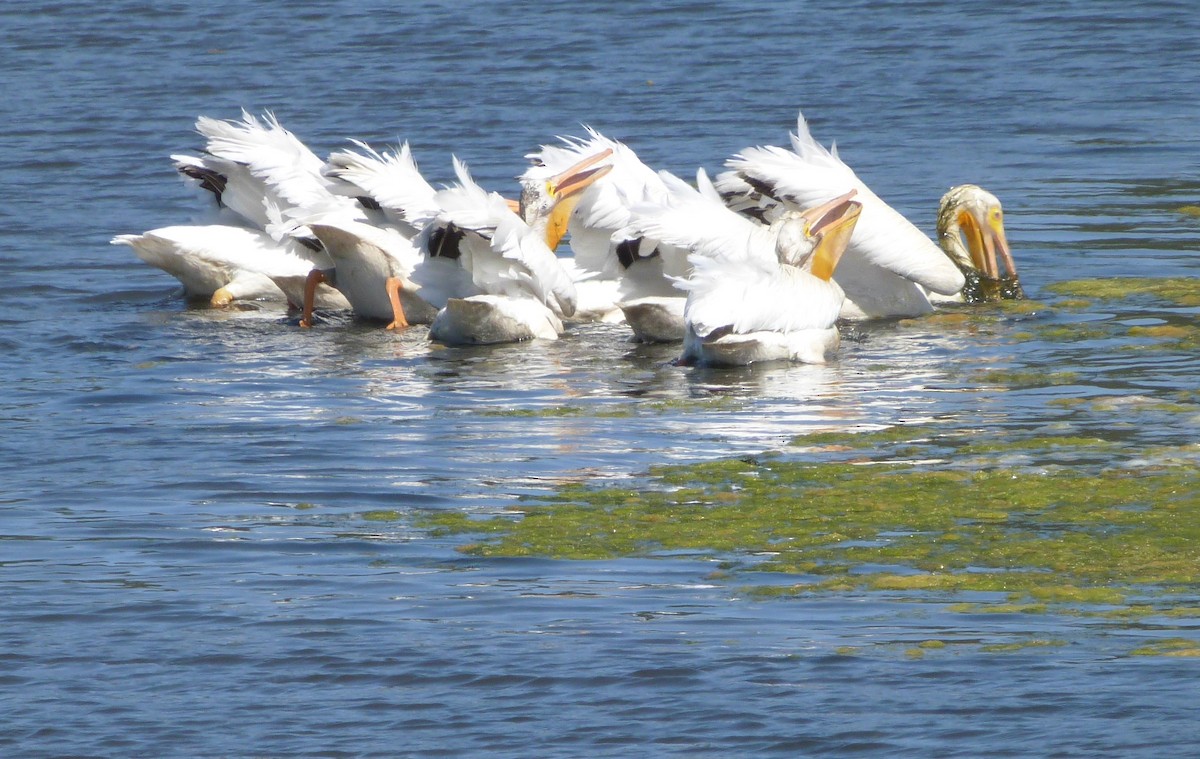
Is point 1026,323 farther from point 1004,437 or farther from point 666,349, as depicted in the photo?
point 1004,437

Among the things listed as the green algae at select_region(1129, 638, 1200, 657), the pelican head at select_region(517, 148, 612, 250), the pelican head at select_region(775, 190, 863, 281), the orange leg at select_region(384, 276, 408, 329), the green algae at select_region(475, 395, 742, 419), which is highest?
the pelican head at select_region(517, 148, 612, 250)

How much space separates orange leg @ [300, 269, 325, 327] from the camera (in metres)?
10.6

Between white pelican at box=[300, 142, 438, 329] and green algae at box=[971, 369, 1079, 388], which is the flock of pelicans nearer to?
white pelican at box=[300, 142, 438, 329]

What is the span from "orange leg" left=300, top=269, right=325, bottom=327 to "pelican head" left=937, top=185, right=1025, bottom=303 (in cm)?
360

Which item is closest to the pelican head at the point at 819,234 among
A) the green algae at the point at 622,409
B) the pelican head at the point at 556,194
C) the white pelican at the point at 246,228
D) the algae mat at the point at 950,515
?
the pelican head at the point at 556,194

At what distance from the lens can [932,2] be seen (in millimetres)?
23594

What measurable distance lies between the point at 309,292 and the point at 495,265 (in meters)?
1.27

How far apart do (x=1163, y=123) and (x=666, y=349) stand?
8.18 meters

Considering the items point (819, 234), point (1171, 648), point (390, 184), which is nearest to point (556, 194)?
point (390, 184)

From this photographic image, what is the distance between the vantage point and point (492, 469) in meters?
7.13

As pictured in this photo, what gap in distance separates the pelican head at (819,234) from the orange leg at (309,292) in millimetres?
2513

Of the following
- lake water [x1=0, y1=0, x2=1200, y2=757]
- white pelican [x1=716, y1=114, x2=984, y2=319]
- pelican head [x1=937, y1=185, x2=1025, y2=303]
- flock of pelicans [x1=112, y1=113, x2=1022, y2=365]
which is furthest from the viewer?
pelican head [x1=937, y1=185, x2=1025, y2=303]

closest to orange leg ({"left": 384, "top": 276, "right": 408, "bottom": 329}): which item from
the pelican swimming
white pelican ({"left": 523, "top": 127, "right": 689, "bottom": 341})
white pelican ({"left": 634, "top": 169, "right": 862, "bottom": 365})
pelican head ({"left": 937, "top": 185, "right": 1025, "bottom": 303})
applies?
white pelican ({"left": 523, "top": 127, "right": 689, "bottom": 341})

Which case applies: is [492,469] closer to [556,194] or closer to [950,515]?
[950,515]
